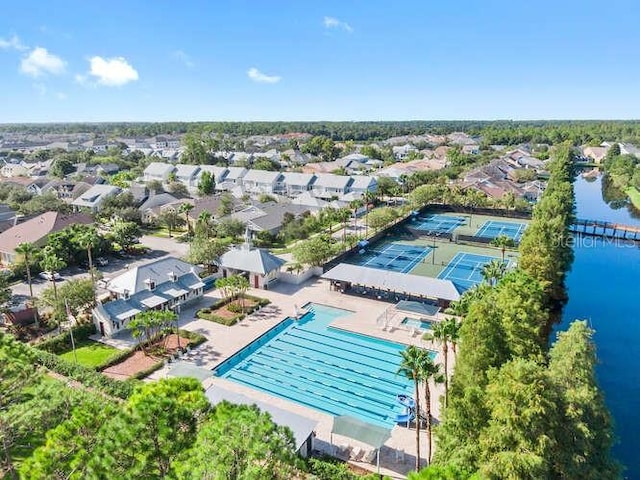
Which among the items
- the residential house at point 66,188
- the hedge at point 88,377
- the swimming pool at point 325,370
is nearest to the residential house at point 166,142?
the residential house at point 66,188

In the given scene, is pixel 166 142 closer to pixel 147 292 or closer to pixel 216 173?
pixel 216 173

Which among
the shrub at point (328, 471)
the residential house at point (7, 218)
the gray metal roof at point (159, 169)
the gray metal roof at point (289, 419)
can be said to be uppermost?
the gray metal roof at point (159, 169)

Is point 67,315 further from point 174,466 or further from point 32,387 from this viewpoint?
point 174,466

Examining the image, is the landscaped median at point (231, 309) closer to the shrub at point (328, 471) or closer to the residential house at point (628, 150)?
the shrub at point (328, 471)

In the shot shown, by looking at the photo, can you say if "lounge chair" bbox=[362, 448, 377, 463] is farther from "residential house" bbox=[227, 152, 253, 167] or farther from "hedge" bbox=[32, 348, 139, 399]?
"residential house" bbox=[227, 152, 253, 167]

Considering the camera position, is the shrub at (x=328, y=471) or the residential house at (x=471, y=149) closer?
the shrub at (x=328, y=471)

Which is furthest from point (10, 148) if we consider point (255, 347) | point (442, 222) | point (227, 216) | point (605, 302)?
point (605, 302)

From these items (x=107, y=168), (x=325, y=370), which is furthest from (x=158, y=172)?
(x=325, y=370)
